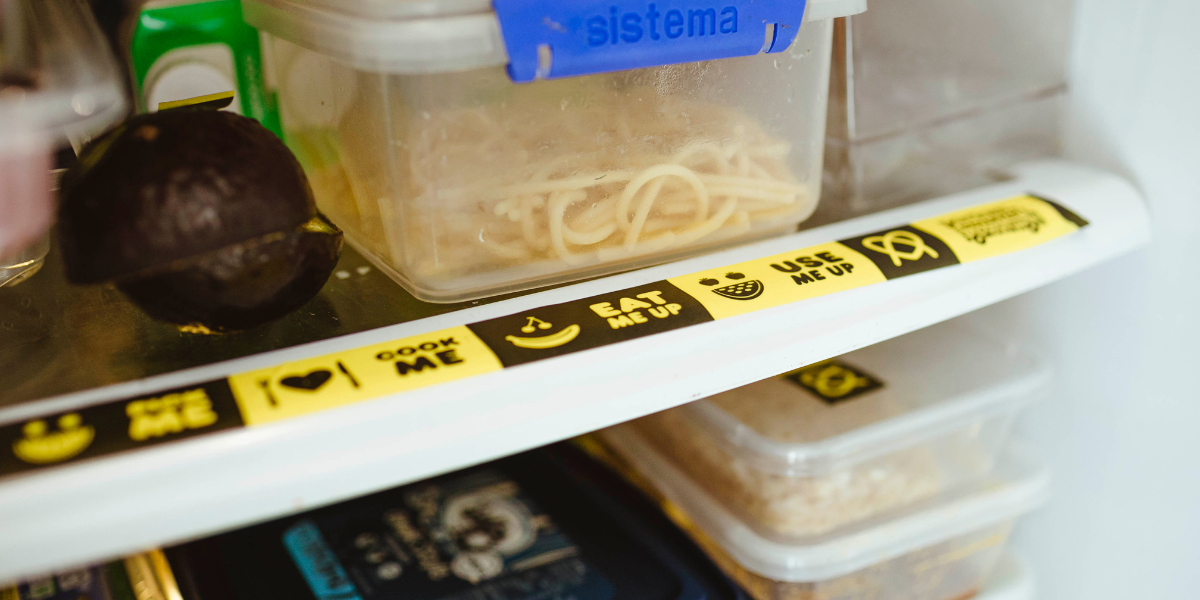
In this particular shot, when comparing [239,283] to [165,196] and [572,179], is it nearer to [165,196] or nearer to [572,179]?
[165,196]

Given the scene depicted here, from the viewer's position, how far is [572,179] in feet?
1.62

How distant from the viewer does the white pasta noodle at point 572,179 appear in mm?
462

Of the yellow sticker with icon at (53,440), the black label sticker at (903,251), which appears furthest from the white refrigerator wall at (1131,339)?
the yellow sticker with icon at (53,440)

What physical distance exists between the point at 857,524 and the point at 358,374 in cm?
45

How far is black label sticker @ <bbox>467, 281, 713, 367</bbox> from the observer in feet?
1.40

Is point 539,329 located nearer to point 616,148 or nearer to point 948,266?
point 616,148

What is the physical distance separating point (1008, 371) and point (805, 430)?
0.68 ft

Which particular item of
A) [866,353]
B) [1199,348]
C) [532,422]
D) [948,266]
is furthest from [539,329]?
[1199,348]

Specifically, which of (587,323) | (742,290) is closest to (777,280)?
(742,290)

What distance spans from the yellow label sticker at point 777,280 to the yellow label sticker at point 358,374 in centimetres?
14

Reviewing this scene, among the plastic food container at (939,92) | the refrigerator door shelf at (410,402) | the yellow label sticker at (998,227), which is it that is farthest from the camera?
the plastic food container at (939,92)

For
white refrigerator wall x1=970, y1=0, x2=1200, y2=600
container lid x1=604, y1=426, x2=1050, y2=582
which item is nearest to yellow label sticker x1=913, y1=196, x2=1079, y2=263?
white refrigerator wall x1=970, y1=0, x2=1200, y2=600

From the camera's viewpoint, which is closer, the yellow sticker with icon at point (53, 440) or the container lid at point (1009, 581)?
the yellow sticker with icon at point (53, 440)

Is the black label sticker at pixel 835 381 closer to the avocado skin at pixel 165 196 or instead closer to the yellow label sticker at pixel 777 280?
the yellow label sticker at pixel 777 280
